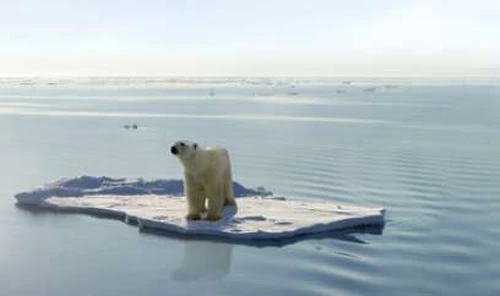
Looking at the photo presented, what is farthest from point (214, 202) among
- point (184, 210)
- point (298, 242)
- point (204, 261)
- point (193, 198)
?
point (204, 261)

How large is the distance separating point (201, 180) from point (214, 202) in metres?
0.35

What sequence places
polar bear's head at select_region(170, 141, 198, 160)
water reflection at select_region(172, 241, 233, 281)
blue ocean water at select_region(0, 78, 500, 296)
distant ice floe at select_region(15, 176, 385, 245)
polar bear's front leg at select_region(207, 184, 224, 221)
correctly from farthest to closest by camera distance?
polar bear's front leg at select_region(207, 184, 224, 221)
polar bear's head at select_region(170, 141, 198, 160)
distant ice floe at select_region(15, 176, 385, 245)
water reflection at select_region(172, 241, 233, 281)
blue ocean water at select_region(0, 78, 500, 296)

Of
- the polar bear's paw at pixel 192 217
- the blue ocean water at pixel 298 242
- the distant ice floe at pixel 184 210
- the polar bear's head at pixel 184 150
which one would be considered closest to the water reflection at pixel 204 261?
the blue ocean water at pixel 298 242

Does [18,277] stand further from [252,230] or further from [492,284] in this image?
[492,284]

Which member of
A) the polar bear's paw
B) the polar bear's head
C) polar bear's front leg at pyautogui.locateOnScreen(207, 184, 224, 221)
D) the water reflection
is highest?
A: the polar bear's head

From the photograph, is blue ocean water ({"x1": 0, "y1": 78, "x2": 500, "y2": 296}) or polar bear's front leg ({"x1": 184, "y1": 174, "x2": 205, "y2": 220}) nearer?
blue ocean water ({"x1": 0, "y1": 78, "x2": 500, "y2": 296})

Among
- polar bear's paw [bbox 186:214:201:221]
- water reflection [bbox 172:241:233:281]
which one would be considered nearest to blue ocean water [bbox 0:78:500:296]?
water reflection [bbox 172:241:233:281]

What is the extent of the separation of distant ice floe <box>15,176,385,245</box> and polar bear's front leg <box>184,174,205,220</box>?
6.0 inches

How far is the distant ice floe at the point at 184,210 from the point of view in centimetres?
855

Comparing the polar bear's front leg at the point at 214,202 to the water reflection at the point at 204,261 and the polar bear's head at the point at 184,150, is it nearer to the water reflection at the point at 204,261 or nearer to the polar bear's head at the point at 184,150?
the polar bear's head at the point at 184,150

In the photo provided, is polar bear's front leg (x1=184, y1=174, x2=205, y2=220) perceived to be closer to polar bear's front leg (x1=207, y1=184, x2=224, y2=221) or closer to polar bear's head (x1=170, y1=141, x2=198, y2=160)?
polar bear's front leg (x1=207, y1=184, x2=224, y2=221)

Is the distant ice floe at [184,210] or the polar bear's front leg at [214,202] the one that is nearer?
the distant ice floe at [184,210]

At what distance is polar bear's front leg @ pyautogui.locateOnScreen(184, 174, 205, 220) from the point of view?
359 inches

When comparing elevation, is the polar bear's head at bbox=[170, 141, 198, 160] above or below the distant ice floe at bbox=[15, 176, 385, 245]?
above
